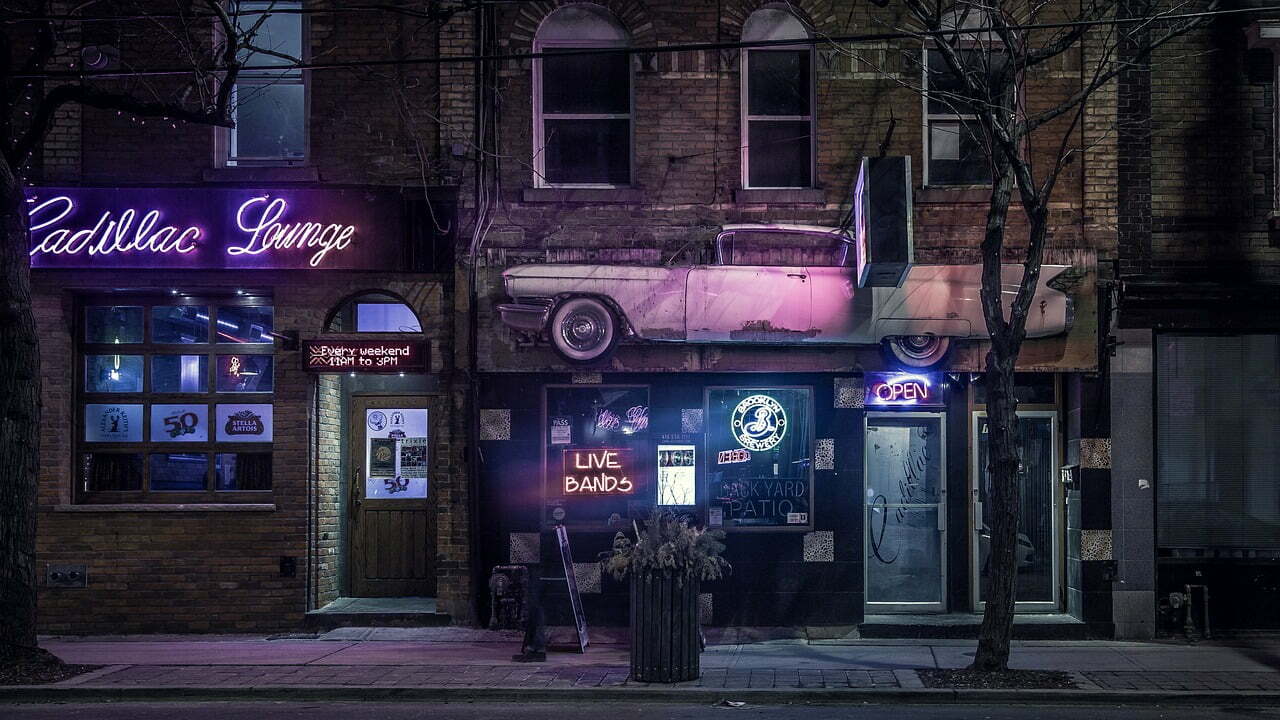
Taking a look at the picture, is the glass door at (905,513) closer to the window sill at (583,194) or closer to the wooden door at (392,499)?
the window sill at (583,194)

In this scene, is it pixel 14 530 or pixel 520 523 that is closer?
pixel 14 530

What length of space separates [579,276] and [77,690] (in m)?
6.29

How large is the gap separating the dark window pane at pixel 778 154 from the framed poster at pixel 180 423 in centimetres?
693

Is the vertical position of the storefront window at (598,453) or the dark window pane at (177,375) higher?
the dark window pane at (177,375)

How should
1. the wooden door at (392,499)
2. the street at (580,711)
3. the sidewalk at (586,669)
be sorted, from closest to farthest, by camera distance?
the street at (580,711) < the sidewalk at (586,669) < the wooden door at (392,499)

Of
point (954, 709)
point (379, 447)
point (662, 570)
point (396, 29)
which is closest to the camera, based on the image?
point (954, 709)

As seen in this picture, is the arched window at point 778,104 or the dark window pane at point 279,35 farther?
the dark window pane at point 279,35

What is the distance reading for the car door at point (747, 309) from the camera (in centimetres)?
1309

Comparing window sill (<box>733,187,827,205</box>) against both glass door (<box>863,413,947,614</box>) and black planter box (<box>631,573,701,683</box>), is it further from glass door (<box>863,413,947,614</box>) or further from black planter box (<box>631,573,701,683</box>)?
black planter box (<box>631,573,701,683</box>)

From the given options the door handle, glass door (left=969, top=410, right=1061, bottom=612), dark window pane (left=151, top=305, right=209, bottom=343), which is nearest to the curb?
glass door (left=969, top=410, right=1061, bottom=612)

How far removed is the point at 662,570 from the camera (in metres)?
10.6

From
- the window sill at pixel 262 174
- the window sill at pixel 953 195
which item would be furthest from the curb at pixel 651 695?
the window sill at pixel 262 174

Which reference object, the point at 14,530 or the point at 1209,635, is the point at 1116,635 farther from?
the point at 14,530

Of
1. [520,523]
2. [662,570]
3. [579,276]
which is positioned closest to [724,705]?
[662,570]
